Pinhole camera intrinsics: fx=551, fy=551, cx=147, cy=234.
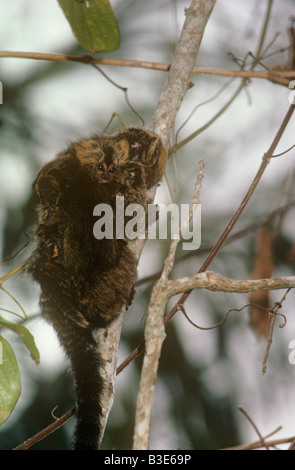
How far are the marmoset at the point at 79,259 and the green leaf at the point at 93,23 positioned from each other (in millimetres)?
624

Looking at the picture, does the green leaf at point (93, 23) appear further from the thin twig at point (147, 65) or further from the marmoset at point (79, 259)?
the marmoset at point (79, 259)

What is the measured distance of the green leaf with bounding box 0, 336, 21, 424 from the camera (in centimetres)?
193

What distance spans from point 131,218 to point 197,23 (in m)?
0.95

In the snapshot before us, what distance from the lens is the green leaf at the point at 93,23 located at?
98.9 inches

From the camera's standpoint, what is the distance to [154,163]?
261 centimetres

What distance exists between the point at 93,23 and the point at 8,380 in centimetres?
166

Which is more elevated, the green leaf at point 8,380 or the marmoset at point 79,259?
the marmoset at point 79,259

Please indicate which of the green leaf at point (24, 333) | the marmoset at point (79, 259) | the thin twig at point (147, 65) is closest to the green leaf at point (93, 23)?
the thin twig at point (147, 65)

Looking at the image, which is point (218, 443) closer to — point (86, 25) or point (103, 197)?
point (103, 197)

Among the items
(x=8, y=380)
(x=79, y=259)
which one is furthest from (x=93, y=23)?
(x=8, y=380)

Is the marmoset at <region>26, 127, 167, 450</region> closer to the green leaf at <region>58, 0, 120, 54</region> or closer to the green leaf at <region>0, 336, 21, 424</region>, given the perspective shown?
the green leaf at <region>0, 336, 21, 424</region>

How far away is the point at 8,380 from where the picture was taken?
1.95 meters

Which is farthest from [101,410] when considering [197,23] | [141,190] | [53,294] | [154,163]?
[197,23]

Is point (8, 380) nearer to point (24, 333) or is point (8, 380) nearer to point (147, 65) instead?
point (24, 333)
